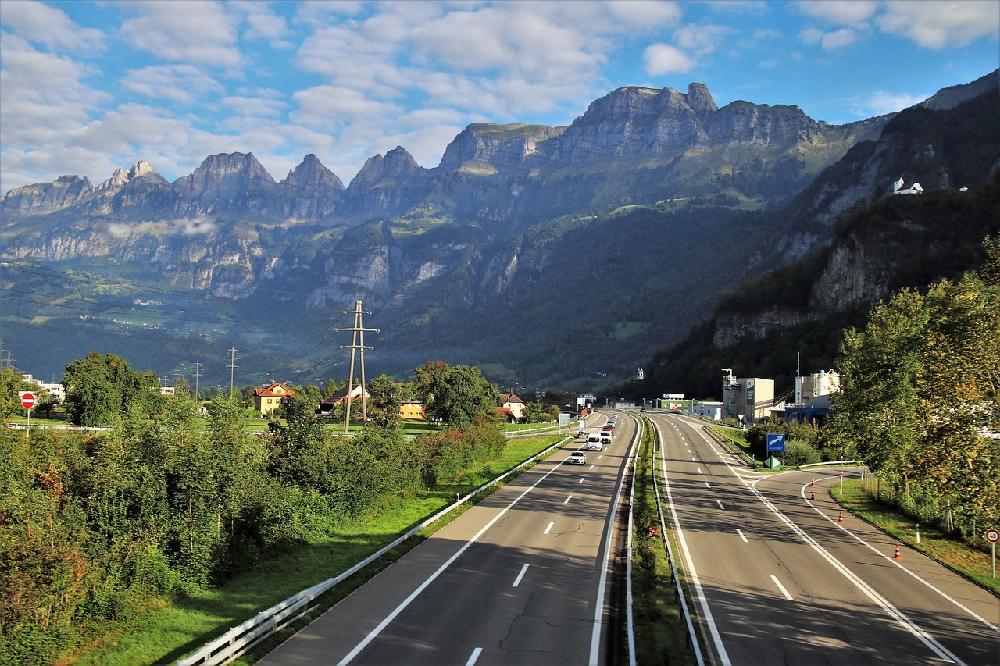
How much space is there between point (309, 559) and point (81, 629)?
9203 mm

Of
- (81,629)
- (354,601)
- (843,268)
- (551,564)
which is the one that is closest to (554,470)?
(551,564)

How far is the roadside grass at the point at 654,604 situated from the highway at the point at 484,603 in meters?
1.00

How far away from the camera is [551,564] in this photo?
26953 mm

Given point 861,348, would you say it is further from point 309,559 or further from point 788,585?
point 309,559

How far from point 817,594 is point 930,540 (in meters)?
13.6

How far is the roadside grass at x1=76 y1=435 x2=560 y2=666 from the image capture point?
58.7 feet

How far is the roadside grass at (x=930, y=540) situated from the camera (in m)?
28.7

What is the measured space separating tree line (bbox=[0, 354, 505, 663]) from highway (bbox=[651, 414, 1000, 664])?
1522 centimetres

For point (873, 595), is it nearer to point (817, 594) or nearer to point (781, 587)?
point (817, 594)

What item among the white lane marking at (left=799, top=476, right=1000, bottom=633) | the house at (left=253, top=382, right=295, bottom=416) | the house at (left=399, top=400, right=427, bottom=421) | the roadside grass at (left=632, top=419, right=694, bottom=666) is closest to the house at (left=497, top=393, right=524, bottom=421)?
the house at (left=399, top=400, right=427, bottom=421)

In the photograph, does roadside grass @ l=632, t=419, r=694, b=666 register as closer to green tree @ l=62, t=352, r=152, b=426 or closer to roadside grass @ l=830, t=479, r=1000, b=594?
roadside grass @ l=830, t=479, r=1000, b=594

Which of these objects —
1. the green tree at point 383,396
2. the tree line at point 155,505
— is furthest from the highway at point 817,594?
the green tree at point 383,396

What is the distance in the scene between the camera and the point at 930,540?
111ft

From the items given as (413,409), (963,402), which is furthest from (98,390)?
(963,402)
